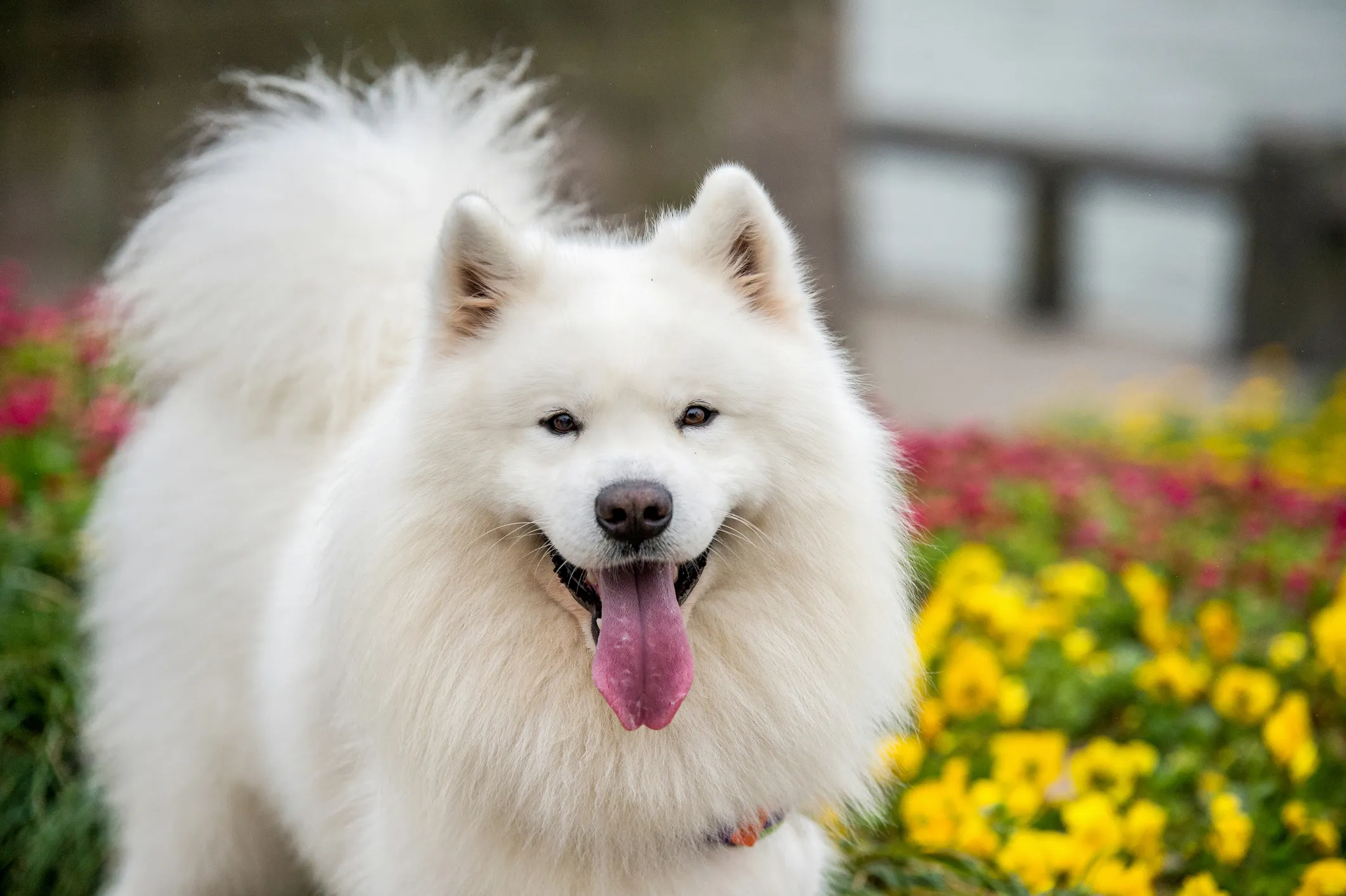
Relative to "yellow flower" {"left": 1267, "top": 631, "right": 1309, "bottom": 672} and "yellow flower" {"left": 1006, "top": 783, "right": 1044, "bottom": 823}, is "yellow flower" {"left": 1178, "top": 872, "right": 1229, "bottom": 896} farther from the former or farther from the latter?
"yellow flower" {"left": 1267, "top": 631, "right": 1309, "bottom": 672}

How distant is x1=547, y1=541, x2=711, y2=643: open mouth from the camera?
2285 mm

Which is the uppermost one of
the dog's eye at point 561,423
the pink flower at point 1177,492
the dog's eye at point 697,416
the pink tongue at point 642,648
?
the dog's eye at point 561,423

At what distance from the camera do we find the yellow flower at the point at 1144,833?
123 inches

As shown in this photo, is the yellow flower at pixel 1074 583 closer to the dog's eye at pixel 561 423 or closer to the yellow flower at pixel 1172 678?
the yellow flower at pixel 1172 678

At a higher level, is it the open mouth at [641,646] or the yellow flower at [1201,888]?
the open mouth at [641,646]

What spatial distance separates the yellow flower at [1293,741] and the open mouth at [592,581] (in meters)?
2.01

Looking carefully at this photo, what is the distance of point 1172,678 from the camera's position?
12.3 feet

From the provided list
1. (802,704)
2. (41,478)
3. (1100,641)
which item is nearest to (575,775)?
(802,704)

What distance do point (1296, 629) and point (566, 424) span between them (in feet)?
10.1

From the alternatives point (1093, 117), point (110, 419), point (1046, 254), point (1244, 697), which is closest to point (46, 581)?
point (110, 419)

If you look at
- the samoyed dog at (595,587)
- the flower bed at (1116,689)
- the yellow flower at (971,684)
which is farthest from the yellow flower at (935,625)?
the samoyed dog at (595,587)

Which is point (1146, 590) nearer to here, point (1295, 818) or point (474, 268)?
point (1295, 818)

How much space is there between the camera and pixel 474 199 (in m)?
2.25

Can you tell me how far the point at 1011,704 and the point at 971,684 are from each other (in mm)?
121
